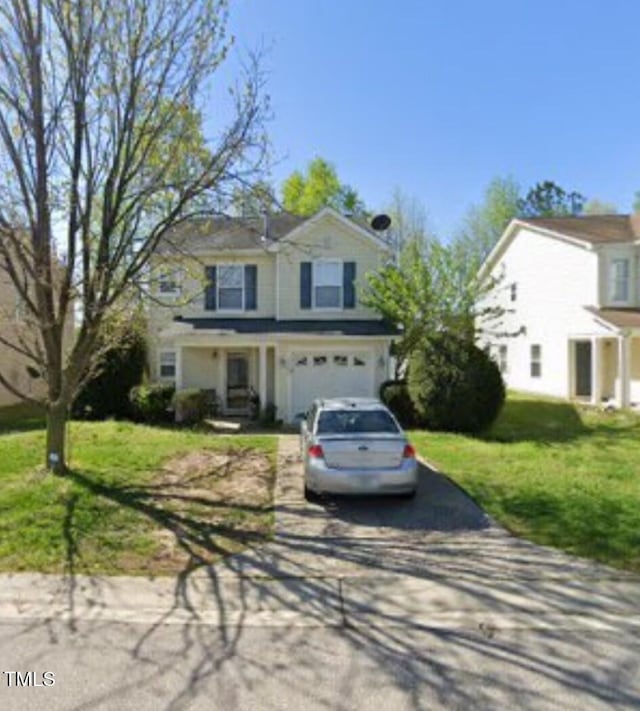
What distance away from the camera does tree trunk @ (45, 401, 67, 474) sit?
32.6 feet

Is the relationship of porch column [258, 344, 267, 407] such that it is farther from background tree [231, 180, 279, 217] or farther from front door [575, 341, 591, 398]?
front door [575, 341, 591, 398]

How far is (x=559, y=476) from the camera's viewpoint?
10.9 m

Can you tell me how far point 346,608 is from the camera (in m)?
5.54

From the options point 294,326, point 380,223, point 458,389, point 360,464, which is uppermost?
point 380,223

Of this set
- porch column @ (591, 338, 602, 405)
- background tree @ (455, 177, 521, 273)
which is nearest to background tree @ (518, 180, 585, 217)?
background tree @ (455, 177, 521, 273)

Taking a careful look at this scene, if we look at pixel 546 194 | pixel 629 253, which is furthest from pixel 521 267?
pixel 546 194

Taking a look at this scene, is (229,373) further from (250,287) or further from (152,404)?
(152,404)

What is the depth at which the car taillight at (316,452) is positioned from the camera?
9004 mm

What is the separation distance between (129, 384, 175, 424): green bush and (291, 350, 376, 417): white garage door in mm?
3900

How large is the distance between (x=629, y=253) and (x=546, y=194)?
3897 centimetres

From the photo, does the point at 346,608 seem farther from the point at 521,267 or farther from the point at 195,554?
the point at 521,267

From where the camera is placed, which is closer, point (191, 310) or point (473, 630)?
point (473, 630)

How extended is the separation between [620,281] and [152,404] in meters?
16.9

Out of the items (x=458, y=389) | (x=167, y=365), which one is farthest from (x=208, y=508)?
(x=167, y=365)
